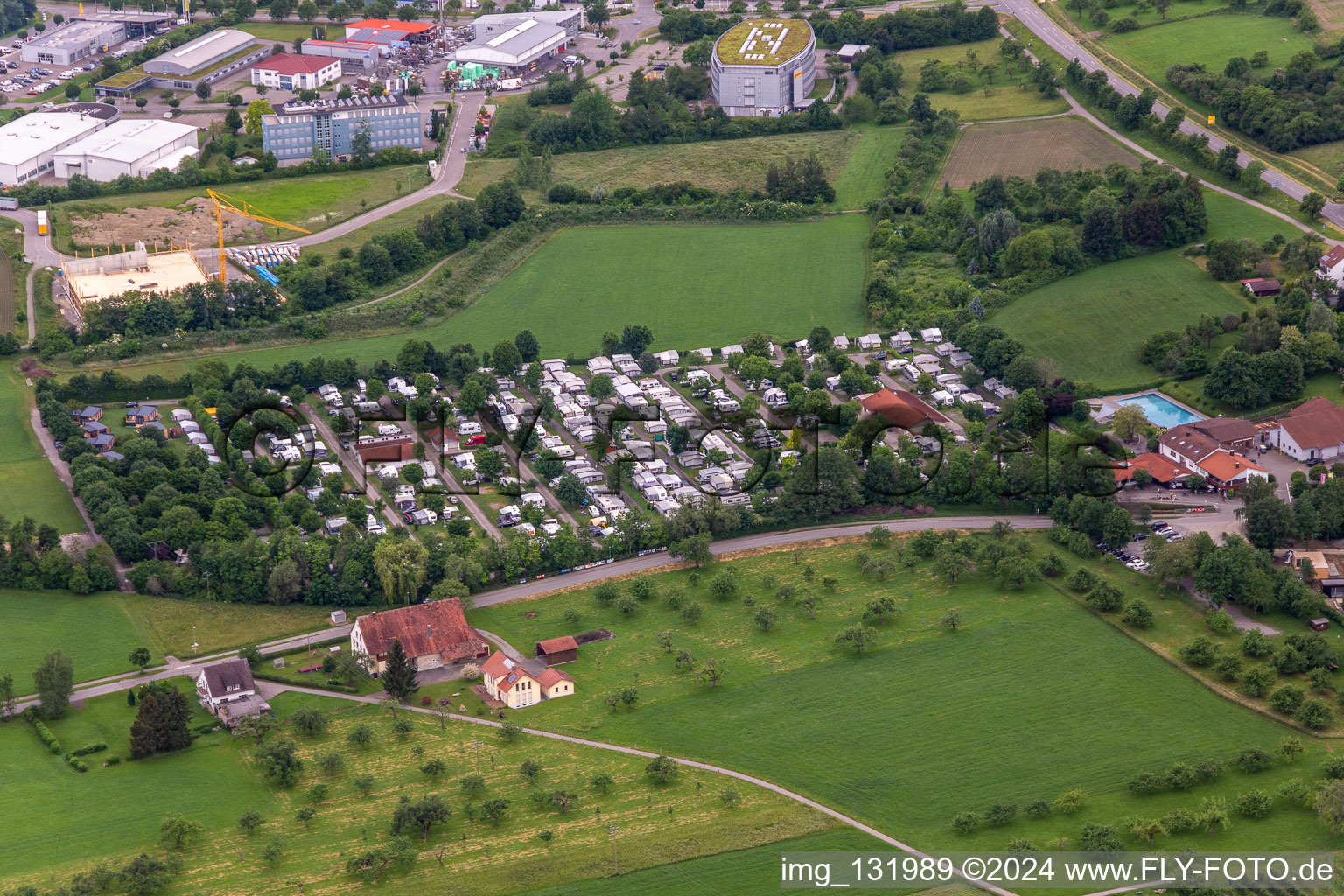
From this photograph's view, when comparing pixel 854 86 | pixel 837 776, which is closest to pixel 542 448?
pixel 837 776

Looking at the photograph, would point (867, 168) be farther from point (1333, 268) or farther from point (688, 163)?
point (1333, 268)

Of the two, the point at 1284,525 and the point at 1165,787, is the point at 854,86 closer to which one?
the point at 1284,525

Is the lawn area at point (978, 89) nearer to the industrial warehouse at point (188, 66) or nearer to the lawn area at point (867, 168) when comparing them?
the lawn area at point (867, 168)

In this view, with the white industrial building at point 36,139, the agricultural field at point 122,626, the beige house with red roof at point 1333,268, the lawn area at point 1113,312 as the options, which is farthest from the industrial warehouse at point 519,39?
the agricultural field at point 122,626

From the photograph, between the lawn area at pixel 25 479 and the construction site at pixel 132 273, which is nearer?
the lawn area at pixel 25 479

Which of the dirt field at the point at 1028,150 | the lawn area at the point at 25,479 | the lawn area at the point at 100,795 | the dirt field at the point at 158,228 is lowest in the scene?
the lawn area at the point at 100,795
